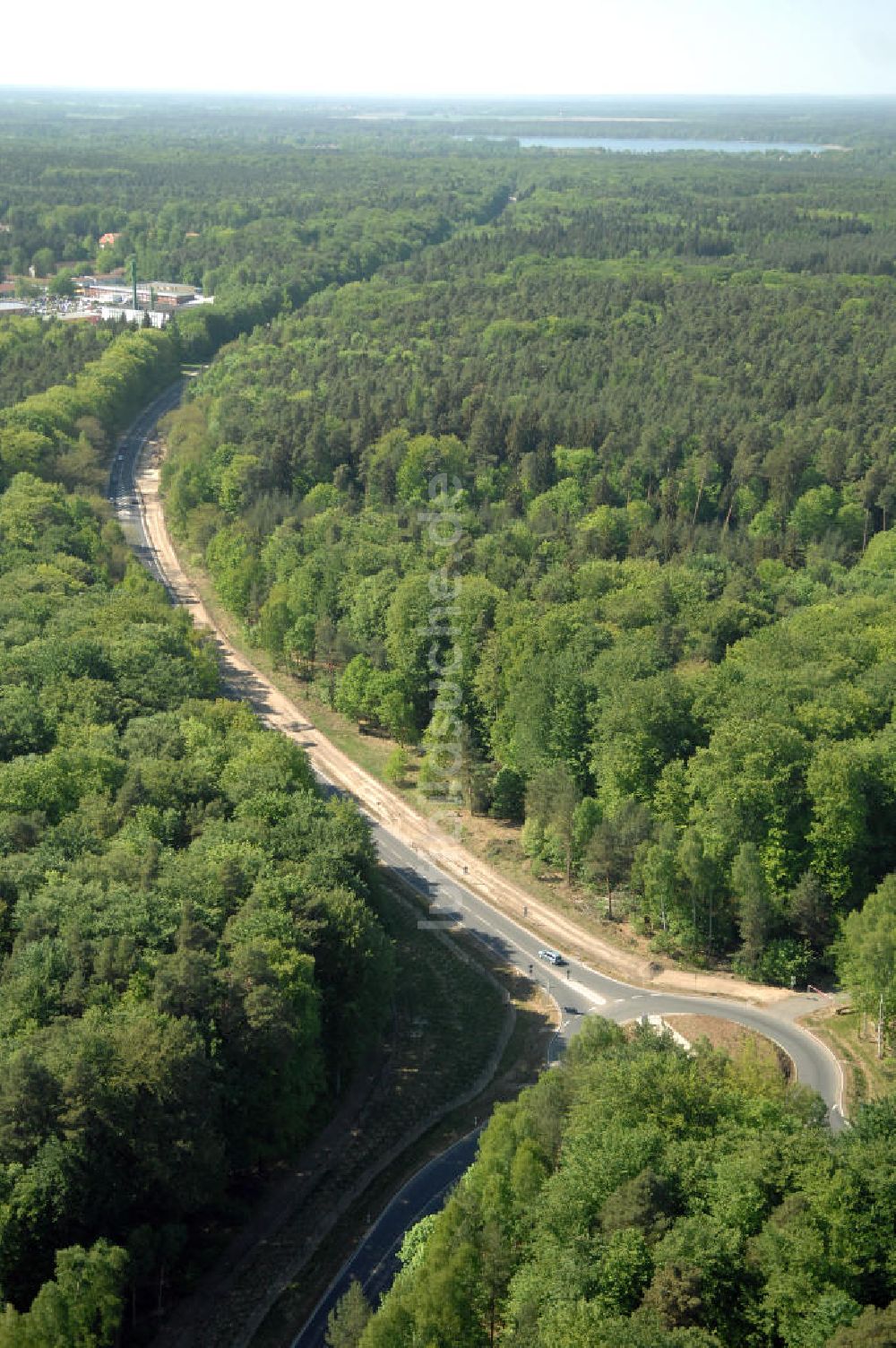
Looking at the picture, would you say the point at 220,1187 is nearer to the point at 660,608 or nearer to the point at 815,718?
the point at 815,718

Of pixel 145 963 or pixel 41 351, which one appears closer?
pixel 145 963

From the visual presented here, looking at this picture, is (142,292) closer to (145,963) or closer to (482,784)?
(482,784)

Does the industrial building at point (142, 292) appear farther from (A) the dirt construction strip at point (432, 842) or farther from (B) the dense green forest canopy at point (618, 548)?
(A) the dirt construction strip at point (432, 842)

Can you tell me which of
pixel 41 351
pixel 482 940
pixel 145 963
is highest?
pixel 41 351

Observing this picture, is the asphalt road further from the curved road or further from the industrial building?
the industrial building

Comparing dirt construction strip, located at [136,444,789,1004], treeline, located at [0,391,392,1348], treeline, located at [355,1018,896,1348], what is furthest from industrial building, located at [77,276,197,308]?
treeline, located at [355,1018,896,1348]

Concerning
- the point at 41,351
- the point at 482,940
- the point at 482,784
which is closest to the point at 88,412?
the point at 41,351
